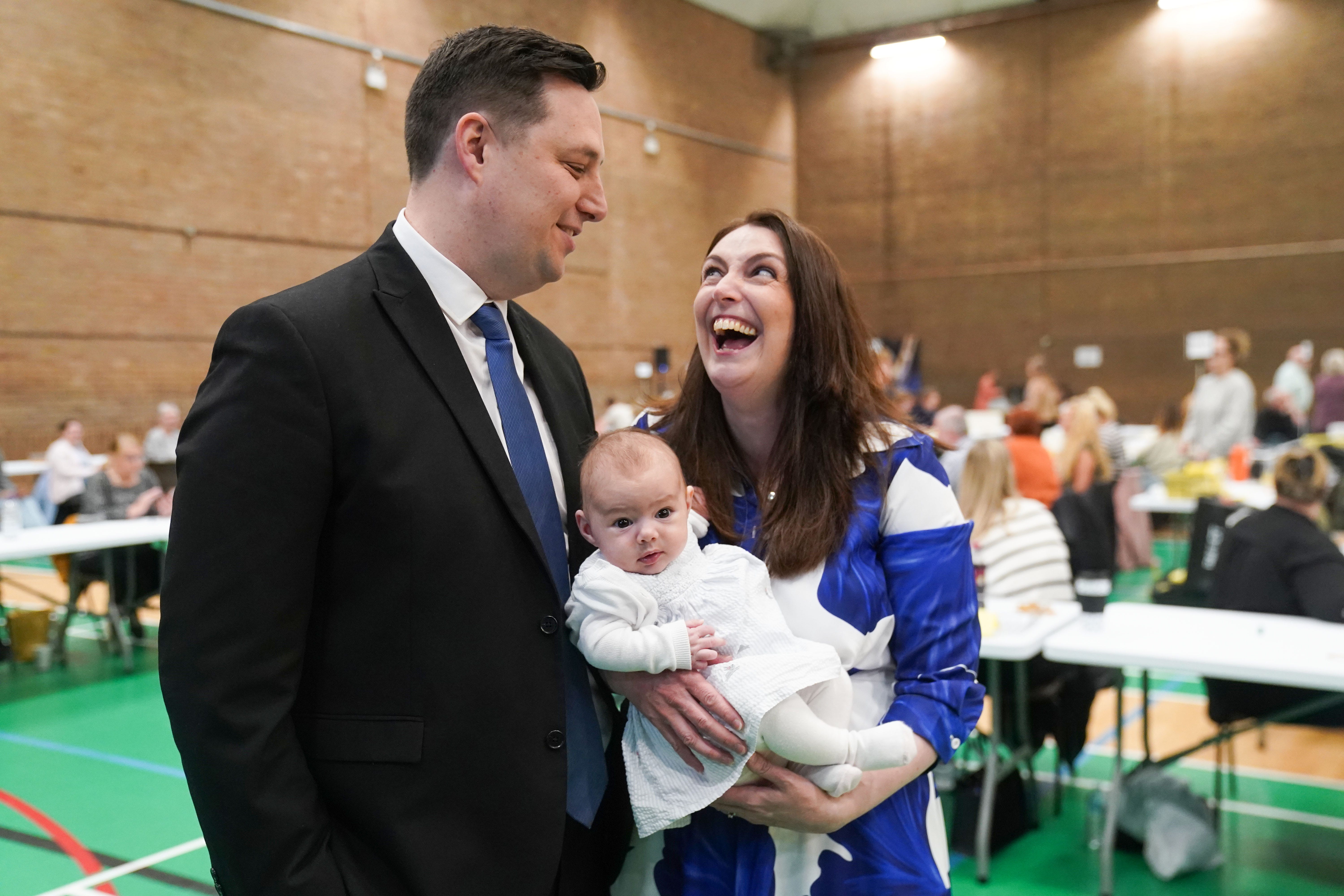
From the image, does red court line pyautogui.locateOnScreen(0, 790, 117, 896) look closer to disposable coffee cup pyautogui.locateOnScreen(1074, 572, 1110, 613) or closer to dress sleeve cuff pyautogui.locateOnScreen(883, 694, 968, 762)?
dress sleeve cuff pyautogui.locateOnScreen(883, 694, 968, 762)

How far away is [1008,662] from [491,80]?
11.7ft

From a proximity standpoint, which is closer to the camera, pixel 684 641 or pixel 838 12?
pixel 684 641

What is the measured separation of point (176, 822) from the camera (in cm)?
461

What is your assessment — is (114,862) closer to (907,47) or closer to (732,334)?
(732,334)

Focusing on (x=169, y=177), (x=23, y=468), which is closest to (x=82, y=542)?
(x=23, y=468)

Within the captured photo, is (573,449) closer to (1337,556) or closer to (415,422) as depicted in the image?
(415,422)

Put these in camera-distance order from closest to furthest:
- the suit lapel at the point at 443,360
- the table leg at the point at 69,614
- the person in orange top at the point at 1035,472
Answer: the suit lapel at the point at 443,360 < the person in orange top at the point at 1035,472 < the table leg at the point at 69,614

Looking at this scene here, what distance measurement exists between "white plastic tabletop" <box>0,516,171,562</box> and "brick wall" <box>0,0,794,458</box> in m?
4.53

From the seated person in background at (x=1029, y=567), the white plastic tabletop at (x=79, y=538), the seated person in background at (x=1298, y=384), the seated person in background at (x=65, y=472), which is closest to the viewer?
the seated person in background at (x=1029, y=567)

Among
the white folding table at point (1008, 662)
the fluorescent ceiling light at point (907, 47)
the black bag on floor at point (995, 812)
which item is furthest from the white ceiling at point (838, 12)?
the black bag on floor at point (995, 812)

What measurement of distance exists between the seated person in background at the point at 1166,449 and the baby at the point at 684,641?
9.35m

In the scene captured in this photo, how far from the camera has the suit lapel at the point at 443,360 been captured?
1527 millimetres

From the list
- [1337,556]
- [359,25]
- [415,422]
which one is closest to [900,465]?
[415,422]

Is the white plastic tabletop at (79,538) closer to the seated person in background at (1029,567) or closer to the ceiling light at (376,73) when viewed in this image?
the seated person in background at (1029,567)
